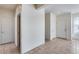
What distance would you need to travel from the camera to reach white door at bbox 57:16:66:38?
24.7ft

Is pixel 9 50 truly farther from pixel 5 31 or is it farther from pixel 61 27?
pixel 61 27

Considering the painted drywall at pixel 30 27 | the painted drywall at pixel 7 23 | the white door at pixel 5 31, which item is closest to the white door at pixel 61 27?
the painted drywall at pixel 30 27

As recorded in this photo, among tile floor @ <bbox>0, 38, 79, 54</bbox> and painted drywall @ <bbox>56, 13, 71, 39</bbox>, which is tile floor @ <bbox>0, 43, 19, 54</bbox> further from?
painted drywall @ <bbox>56, 13, 71, 39</bbox>

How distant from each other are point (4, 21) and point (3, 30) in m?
0.45

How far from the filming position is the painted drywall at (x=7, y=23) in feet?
13.9

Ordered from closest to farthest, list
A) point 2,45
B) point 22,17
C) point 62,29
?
point 22,17 < point 2,45 < point 62,29

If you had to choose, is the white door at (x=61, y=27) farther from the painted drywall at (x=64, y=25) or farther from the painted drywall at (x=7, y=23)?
the painted drywall at (x=7, y=23)

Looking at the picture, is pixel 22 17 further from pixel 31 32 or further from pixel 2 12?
pixel 2 12

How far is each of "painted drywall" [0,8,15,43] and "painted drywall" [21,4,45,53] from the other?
3.18ft

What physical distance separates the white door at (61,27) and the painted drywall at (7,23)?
4.76 meters

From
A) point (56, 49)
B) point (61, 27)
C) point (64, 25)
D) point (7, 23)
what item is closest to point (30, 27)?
point (7, 23)

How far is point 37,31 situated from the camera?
4.49 meters

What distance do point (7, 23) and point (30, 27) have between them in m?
1.35

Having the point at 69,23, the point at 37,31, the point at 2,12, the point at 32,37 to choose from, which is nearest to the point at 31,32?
the point at 32,37
